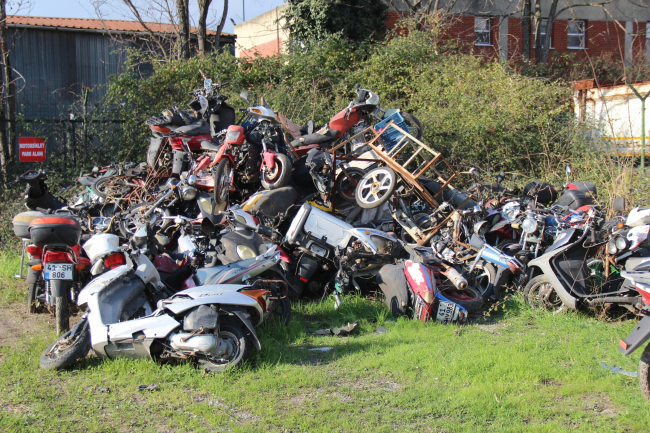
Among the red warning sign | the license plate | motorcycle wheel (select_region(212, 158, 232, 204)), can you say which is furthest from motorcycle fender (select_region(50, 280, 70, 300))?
the red warning sign

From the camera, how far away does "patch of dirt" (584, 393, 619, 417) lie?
397 cm

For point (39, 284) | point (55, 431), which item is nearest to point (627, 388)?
point (55, 431)

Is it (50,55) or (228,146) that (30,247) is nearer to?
(228,146)

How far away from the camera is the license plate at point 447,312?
5953 millimetres

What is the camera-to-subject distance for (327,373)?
4574mm

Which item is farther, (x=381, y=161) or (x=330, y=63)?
(x=330, y=63)

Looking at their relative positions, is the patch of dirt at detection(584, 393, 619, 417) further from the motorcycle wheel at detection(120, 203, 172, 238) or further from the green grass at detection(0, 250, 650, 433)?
the motorcycle wheel at detection(120, 203, 172, 238)

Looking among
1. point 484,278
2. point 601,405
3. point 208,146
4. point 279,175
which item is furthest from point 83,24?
point 601,405

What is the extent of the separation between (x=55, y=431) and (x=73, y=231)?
1.94 metres

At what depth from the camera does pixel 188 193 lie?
7.92 m

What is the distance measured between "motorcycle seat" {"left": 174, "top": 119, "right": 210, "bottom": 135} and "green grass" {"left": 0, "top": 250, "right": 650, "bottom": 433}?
14.0ft

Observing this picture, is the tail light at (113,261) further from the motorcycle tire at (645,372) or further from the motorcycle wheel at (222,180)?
the motorcycle tire at (645,372)

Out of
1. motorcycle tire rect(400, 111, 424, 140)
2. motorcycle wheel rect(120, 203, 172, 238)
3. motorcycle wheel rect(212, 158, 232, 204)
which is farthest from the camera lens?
motorcycle tire rect(400, 111, 424, 140)

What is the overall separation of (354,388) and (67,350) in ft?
7.79
